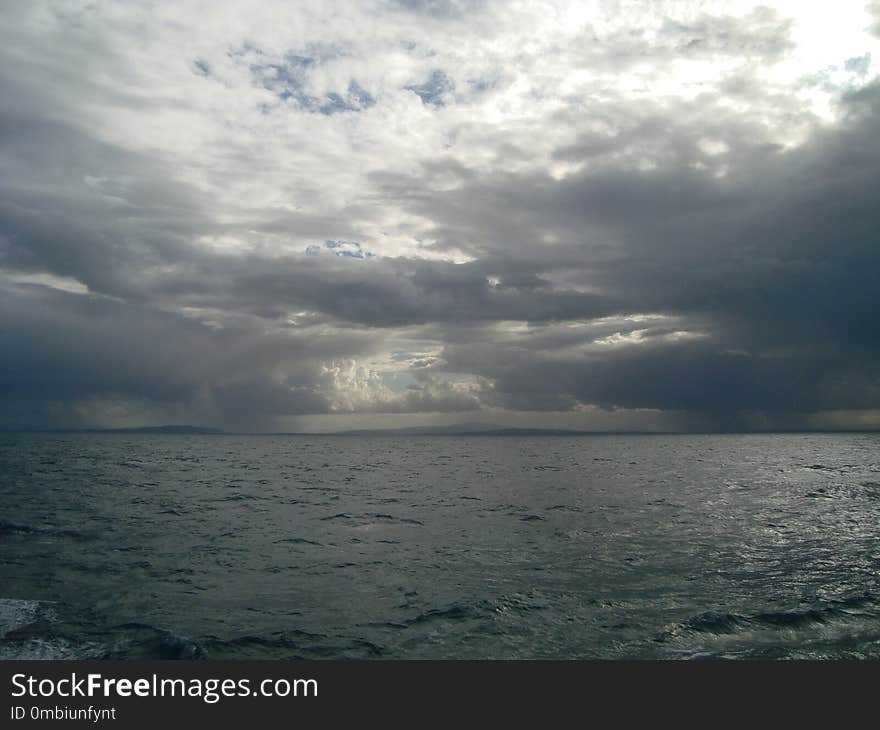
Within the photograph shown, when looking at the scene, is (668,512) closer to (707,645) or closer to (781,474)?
(707,645)

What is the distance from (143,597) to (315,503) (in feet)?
73.5

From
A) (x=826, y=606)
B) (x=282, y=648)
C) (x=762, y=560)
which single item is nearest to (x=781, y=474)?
(x=762, y=560)

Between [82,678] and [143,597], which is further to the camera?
[143,597]

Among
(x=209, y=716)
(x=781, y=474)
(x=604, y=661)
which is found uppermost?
(x=209, y=716)

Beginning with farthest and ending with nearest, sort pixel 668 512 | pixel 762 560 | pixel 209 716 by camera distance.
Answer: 1. pixel 668 512
2. pixel 762 560
3. pixel 209 716

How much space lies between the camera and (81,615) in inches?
545

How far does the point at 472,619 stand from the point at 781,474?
64.6 metres

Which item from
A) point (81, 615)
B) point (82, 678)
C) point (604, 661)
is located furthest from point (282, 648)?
point (604, 661)

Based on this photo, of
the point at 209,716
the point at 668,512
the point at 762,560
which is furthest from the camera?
the point at 668,512

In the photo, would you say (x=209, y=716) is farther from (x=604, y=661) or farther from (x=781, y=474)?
(x=781, y=474)

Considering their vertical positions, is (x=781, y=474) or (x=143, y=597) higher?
(x=143, y=597)

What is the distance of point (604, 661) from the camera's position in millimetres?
11211

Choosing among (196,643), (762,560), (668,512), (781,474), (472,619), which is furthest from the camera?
(781,474)

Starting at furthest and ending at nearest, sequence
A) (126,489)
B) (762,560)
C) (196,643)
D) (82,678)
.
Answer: (126,489)
(762,560)
(196,643)
(82,678)
